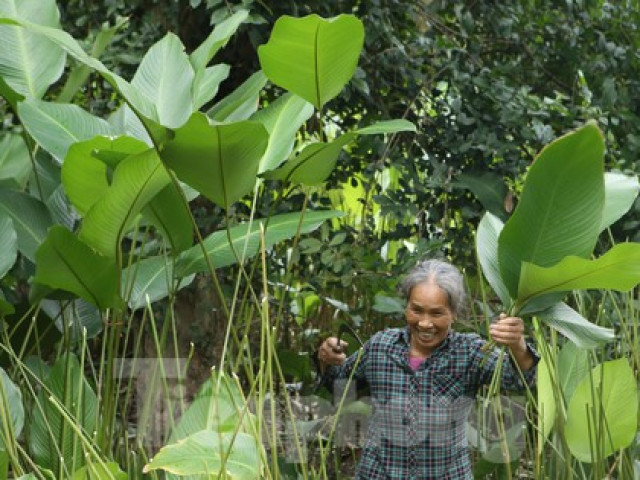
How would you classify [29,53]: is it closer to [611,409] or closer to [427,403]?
[427,403]

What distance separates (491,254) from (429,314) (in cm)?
44

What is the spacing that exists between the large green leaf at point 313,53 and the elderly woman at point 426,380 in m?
0.68

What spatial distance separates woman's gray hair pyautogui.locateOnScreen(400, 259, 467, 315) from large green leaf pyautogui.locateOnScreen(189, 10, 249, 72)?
0.60 meters

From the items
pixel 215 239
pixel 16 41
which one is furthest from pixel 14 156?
pixel 215 239

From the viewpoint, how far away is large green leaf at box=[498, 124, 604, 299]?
5.02 ft

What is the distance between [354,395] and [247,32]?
969 millimetres

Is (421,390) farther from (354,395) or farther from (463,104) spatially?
(463,104)

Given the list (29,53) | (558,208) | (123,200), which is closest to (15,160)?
(29,53)

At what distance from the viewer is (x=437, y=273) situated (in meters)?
2.29

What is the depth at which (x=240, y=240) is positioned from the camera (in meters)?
1.94

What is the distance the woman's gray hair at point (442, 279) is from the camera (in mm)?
2273

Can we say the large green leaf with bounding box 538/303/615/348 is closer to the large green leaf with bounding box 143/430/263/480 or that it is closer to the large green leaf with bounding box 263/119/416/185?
the large green leaf with bounding box 263/119/416/185

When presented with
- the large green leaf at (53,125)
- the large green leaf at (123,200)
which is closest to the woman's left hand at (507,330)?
the large green leaf at (123,200)

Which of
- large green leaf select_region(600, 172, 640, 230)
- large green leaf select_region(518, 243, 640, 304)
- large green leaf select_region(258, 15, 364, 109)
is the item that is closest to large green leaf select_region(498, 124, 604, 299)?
large green leaf select_region(518, 243, 640, 304)
